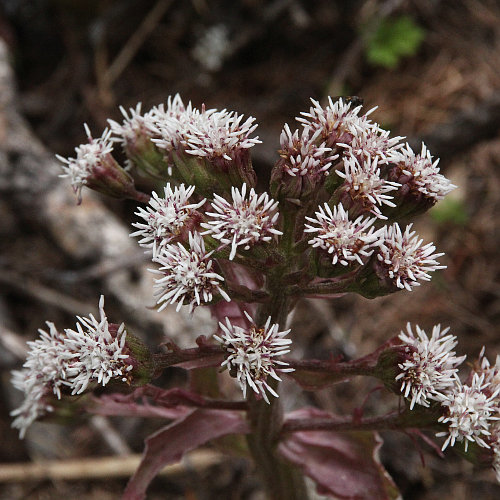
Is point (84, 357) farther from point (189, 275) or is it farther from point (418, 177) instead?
point (418, 177)

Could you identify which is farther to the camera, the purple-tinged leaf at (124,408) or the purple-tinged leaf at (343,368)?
the purple-tinged leaf at (124,408)

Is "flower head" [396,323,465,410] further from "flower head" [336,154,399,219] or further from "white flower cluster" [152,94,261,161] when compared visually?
"white flower cluster" [152,94,261,161]

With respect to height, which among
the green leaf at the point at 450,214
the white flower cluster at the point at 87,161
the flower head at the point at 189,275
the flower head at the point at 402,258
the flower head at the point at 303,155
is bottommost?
the flower head at the point at 189,275

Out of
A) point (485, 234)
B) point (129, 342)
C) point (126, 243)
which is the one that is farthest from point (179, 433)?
point (485, 234)

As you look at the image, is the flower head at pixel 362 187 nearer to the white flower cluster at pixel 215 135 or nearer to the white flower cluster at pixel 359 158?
the white flower cluster at pixel 359 158

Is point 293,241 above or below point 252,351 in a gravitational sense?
above

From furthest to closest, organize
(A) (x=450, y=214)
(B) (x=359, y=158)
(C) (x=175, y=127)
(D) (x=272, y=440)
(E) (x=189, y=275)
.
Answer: (A) (x=450, y=214) < (D) (x=272, y=440) < (C) (x=175, y=127) < (B) (x=359, y=158) < (E) (x=189, y=275)

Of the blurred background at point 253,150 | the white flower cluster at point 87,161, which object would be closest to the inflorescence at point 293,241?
the white flower cluster at point 87,161

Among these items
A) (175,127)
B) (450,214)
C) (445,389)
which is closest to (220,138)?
(175,127)
